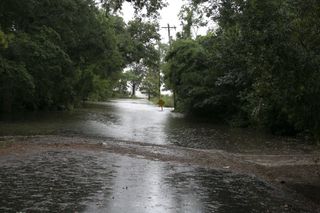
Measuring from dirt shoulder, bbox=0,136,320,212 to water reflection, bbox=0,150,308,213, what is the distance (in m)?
0.96

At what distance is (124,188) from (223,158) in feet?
23.8

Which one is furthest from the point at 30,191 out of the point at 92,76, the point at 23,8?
the point at 92,76

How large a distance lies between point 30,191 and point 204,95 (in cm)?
3068

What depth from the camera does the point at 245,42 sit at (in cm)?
1087

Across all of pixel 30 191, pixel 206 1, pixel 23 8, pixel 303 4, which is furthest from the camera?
pixel 23 8

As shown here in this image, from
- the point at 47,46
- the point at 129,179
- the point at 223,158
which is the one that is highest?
the point at 47,46

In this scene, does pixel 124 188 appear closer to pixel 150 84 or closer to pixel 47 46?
pixel 47 46

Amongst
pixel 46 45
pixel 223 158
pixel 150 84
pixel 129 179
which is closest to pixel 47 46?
pixel 46 45

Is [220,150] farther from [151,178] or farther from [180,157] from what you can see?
[151,178]

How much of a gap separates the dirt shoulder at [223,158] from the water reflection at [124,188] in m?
0.96

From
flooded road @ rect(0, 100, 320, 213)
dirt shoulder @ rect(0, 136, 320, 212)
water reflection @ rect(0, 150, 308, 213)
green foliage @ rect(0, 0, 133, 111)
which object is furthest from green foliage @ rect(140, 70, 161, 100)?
water reflection @ rect(0, 150, 308, 213)

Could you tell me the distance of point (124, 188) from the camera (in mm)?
10156

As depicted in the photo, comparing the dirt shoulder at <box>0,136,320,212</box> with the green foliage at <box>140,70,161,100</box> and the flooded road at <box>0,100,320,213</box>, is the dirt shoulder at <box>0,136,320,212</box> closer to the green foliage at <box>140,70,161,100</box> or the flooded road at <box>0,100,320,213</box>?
the flooded road at <box>0,100,320,213</box>

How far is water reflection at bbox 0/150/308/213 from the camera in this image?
8.62 metres
